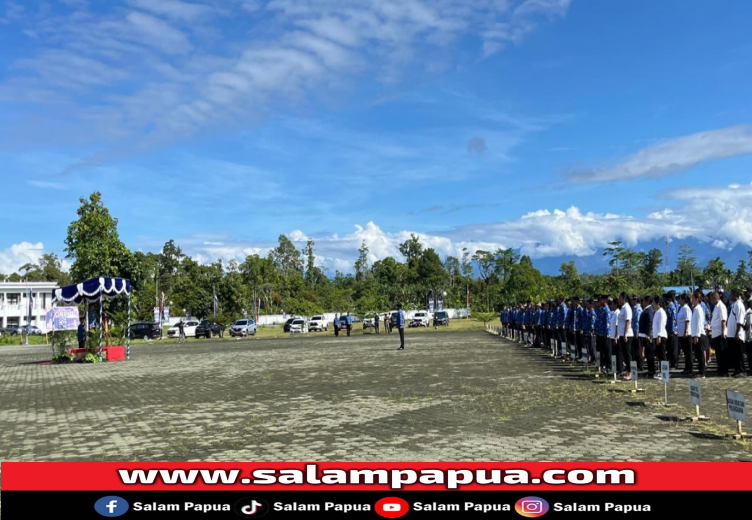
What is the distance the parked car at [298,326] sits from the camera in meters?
56.0

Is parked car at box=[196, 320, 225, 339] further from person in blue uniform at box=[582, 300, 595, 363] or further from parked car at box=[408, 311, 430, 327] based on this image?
person in blue uniform at box=[582, 300, 595, 363]

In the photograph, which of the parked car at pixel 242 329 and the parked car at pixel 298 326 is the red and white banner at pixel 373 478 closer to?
the parked car at pixel 242 329

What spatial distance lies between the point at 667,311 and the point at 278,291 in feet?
271

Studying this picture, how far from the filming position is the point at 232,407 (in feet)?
38.1

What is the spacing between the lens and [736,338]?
47.4ft

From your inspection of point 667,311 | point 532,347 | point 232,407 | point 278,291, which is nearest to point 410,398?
point 232,407

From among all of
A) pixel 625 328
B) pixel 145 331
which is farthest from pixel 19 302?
pixel 625 328

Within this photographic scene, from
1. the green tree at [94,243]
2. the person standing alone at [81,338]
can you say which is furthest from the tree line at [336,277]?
the person standing alone at [81,338]

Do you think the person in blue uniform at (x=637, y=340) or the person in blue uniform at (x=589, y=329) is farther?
the person in blue uniform at (x=589, y=329)

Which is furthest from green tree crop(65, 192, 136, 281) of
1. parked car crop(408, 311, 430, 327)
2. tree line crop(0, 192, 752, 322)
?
parked car crop(408, 311, 430, 327)

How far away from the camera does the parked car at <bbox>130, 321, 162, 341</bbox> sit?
49.8m
